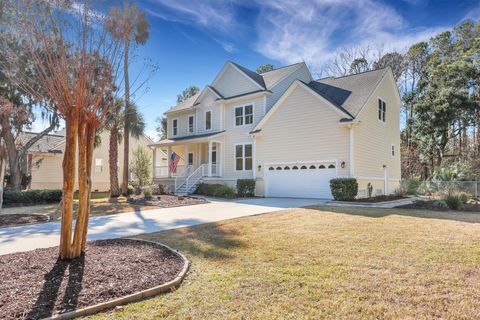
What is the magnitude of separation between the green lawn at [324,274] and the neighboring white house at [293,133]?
30.1ft

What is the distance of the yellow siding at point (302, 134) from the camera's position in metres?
16.4

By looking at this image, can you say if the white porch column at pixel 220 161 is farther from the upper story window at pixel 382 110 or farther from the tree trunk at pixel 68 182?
the tree trunk at pixel 68 182

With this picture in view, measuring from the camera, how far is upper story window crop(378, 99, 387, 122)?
754 inches

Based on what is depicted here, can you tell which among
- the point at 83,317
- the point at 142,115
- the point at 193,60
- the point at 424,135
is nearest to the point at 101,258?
the point at 83,317

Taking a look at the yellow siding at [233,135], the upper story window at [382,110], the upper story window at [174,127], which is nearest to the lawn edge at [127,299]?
the yellow siding at [233,135]

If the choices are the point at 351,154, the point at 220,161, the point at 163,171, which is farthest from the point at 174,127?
the point at 351,154

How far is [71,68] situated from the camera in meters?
4.53

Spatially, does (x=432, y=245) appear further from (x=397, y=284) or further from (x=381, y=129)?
(x=381, y=129)

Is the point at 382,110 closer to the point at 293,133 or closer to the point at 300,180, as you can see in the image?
the point at 293,133

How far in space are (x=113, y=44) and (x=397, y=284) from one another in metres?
5.33

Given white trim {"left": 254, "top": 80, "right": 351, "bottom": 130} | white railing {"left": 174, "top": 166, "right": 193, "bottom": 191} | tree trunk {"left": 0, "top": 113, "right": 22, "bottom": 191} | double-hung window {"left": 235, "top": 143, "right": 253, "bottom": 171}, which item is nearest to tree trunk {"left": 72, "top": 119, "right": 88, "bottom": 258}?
white trim {"left": 254, "top": 80, "right": 351, "bottom": 130}

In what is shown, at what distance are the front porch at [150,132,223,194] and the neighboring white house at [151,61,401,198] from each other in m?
0.07

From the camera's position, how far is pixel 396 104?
22062 mm

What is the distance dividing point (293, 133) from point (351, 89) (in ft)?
14.8
